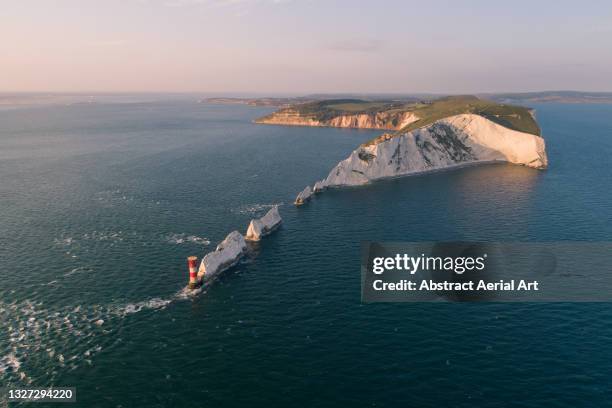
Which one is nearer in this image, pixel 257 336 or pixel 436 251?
pixel 257 336

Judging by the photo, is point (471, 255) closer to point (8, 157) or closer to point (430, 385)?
point (430, 385)

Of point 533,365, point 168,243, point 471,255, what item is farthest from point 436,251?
point 168,243

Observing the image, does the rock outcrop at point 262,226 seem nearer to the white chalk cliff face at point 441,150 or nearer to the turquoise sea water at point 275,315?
the turquoise sea water at point 275,315

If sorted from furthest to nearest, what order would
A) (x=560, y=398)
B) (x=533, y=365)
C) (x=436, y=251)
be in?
(x=436, y=251)
(x=533, y=365)
(x=560, y=398)

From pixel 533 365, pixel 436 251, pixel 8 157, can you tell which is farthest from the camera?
→ pixel 8 157

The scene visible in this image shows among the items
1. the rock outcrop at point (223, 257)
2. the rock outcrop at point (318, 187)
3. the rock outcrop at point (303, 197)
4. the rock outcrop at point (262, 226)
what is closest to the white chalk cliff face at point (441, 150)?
the rock outcrop at point (318, 187)

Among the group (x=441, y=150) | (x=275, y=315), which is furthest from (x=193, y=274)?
(x=441, y=150)

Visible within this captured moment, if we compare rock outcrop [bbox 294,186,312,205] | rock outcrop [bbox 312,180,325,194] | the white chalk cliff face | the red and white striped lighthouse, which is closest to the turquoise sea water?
the red and white striped lighthouse

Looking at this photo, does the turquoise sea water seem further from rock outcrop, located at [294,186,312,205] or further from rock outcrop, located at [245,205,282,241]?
rock outcrop, located at [294,186,312,205]
